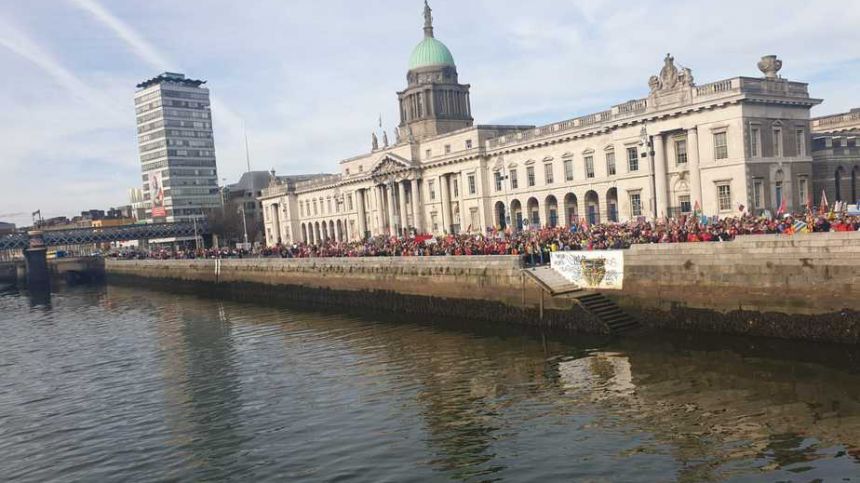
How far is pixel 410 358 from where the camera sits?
2856 centimetres

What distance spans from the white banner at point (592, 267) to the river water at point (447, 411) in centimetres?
350

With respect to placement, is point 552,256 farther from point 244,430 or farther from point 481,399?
point 244,430

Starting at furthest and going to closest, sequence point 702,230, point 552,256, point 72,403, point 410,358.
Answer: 1. point 552,256
2. point 702,230
3. point 410,358
4. point 72,403

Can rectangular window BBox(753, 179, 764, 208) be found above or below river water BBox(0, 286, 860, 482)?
above

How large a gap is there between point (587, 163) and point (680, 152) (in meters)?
11.1

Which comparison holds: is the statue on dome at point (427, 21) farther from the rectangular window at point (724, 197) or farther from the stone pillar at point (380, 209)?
the rectangular window at point (724, 197)

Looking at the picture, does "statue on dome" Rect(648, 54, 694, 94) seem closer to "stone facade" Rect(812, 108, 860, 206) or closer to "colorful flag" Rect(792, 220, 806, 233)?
"stone facade" Rect(812, 108, 860, 206)

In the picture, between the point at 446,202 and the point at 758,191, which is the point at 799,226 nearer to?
the point at 758,191

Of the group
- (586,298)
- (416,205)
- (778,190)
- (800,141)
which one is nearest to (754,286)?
(586,298)

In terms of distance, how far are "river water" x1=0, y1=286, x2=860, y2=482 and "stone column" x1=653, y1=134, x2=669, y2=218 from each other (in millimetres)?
25806

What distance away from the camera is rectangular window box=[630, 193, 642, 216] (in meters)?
57.7

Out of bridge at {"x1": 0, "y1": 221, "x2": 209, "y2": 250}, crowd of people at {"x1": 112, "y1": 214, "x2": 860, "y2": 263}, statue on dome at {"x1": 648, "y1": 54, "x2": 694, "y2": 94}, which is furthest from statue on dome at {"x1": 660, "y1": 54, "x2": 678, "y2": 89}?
bridge at {"x1": 0, "y1": 221, "x2": 209, "y2": 250}

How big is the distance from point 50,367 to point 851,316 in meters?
33.4

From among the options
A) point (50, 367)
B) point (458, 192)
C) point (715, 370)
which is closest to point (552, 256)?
point (715, 370)
